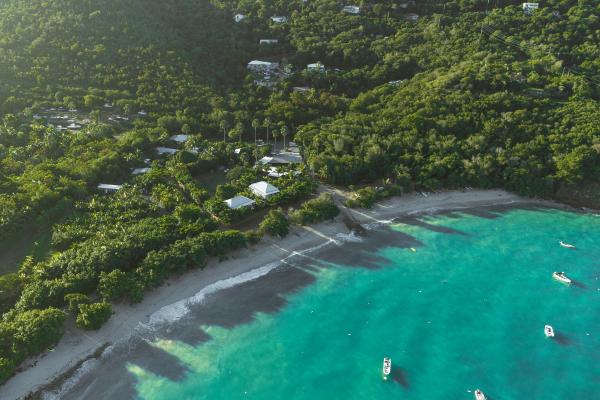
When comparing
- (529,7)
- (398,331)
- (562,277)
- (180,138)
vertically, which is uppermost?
(529,7)

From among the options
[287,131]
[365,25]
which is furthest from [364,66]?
[287,131]

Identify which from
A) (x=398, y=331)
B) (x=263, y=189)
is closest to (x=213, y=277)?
(x=263, y=189)

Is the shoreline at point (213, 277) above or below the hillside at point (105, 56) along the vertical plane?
below

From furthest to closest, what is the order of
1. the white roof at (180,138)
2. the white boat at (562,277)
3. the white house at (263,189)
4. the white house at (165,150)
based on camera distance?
the white roof at (180,138), the white house at (165,150), the white house at (263,189), the white boat at (562,277)

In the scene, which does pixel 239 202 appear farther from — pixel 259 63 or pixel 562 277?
pixel 259 63

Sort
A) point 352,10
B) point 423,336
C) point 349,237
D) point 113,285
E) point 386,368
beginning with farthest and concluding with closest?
point 352,10, point 349,237, point 423,336, point 113,285, point 386,368

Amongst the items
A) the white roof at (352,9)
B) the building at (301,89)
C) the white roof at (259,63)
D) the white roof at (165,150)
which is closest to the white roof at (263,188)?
the white roof at (165,150)

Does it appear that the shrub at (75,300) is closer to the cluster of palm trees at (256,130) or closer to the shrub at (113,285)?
the shrub at (113,285)
